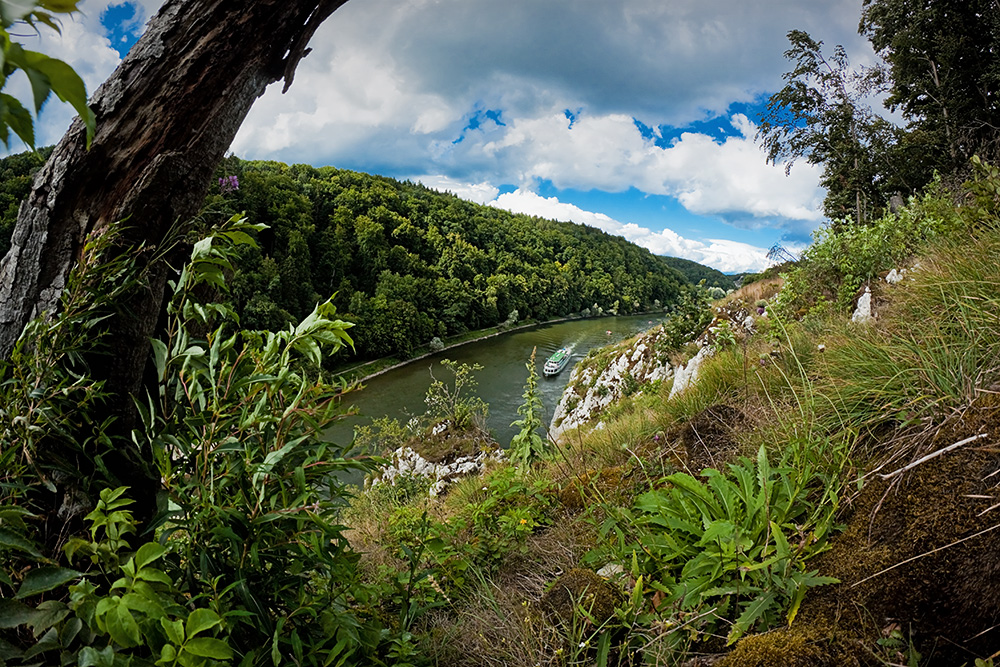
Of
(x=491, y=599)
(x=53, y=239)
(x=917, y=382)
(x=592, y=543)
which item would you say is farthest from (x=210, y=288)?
(x=917, y=382)

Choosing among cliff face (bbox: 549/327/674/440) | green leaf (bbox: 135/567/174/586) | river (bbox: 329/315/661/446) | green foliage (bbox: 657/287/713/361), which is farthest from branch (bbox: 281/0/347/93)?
river (bbox: 329/315/661/446)

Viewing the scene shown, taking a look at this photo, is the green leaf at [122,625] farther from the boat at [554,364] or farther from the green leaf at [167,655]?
the boat at [554,364]

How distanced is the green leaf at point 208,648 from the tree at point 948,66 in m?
18.9

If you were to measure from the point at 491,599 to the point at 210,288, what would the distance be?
157 centimetres

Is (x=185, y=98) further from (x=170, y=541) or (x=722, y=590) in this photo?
(x=722, y=590)

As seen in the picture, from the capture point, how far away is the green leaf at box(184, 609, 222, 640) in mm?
911

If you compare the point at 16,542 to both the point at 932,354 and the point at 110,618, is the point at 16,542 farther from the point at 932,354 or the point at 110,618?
the point at 932,354

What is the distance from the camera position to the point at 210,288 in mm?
1524

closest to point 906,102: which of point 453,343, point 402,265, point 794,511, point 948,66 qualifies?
point 948,66

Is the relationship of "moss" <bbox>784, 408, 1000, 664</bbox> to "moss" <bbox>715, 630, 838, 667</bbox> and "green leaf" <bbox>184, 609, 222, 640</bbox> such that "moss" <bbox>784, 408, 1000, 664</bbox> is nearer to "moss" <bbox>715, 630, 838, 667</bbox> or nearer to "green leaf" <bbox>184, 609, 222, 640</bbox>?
"moss" <bbox>715, 630, 838, 667</bbox>

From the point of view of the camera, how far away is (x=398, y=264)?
2618 inches

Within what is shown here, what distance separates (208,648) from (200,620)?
5cm

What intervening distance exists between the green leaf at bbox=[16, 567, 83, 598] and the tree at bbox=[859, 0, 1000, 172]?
752 inches

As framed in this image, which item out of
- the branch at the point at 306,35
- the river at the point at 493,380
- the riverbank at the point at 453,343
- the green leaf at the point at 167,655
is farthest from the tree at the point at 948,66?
the riverbank at the point at 453,343
